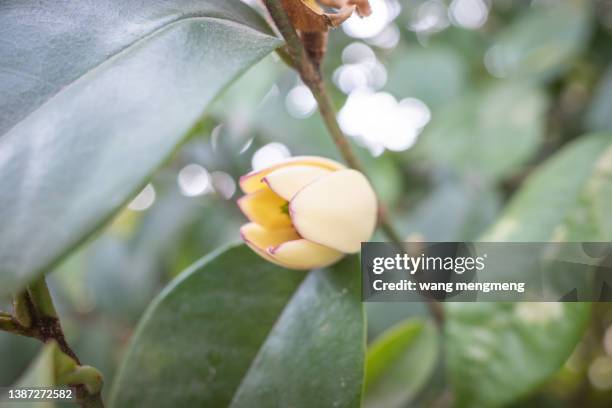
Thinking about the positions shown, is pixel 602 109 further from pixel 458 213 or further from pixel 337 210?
pixel 337 210

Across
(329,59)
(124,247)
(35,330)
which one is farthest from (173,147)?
(329,59)

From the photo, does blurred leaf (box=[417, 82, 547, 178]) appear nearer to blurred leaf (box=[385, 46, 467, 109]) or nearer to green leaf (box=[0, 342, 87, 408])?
blurred leaf (box=[385, 46, 467, 109])

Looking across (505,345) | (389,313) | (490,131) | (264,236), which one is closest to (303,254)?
(264,236)

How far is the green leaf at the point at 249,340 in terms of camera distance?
46 centimetres

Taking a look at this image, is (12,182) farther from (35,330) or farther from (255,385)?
(255,385)

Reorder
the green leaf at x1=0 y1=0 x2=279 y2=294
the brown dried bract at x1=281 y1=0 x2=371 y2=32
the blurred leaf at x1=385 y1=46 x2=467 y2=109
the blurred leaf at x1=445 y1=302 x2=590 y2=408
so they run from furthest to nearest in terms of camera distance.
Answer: the blurred leaf at x1=385 y1=46 x2=467 y2=109 < the blurred leaf at x1=445 y1=302 x2=590 y2=408 < the brown dried bract at x1=281 y1=0 x2=371 y2=32 < the green leaf at x1=0 y1=0 x2=279 y2=294

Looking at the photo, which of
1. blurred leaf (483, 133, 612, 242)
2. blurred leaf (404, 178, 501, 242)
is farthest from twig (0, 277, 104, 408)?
blurred leaf (404, 178, 501, 242)

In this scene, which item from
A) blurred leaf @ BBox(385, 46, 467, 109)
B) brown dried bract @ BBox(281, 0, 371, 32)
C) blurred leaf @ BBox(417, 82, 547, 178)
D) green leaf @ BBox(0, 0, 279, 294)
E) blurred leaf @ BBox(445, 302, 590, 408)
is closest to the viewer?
green leaf @ BBox(0, 0, 279, 294)

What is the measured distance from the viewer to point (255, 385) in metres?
0.48

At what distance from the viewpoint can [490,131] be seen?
1104mm

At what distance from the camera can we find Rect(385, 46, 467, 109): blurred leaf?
1216mm

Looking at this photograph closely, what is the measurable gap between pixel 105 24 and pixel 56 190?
0.14 metres

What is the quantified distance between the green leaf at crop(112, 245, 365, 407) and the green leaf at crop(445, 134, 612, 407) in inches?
8.3

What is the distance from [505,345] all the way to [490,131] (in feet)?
1.90
